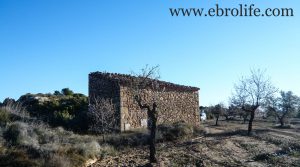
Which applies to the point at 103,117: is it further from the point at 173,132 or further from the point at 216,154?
the point at 216,154

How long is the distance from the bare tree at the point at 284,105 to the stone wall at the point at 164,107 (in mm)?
15775

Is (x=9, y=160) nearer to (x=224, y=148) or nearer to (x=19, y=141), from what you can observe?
(x=19, y=141)

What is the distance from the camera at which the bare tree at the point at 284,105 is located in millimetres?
48156

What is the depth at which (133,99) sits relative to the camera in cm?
2870

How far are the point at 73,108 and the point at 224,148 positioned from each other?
13.5 m

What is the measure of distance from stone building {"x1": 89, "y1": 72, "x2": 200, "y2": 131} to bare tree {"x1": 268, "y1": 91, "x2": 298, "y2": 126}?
16.1 metres

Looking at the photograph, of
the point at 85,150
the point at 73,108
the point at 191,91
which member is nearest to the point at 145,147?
the point at 85,150

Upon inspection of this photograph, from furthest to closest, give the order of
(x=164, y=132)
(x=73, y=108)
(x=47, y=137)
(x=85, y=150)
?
(x=73, y=108) < (x=164, y=132) < (x=47, y=137) < (x=85, y=150)

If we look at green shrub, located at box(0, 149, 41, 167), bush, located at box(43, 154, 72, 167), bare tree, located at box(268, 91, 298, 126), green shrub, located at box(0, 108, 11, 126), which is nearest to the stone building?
green shrub, located at box(0, 108, 11, 126)

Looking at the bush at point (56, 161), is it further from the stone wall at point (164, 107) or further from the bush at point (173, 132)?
the stone wall at point (164, 107)

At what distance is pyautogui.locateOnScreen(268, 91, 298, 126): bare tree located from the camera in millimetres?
48156

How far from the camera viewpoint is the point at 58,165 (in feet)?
49.9

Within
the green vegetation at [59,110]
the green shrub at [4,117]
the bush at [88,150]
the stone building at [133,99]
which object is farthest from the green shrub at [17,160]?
the green vegetation at [59,110]

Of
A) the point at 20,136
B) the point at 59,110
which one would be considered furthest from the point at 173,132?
the point at 20,136
